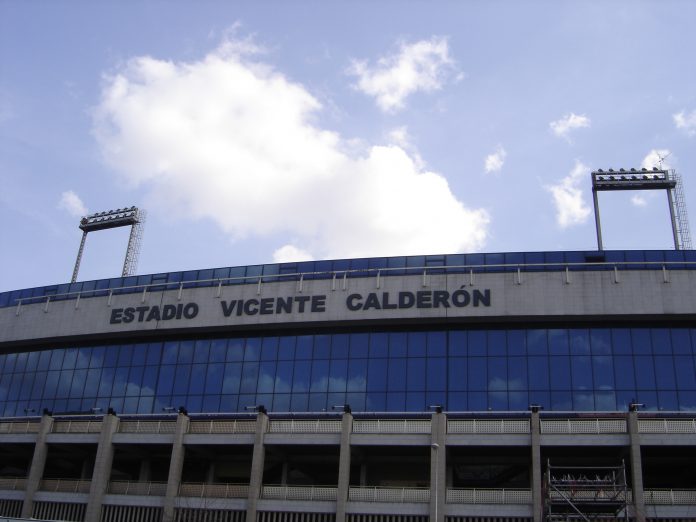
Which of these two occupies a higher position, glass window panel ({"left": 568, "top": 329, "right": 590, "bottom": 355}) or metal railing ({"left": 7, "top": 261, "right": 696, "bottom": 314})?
metal railing ({"left": 7, "top": 261, "right": 696, "bottom": 314})

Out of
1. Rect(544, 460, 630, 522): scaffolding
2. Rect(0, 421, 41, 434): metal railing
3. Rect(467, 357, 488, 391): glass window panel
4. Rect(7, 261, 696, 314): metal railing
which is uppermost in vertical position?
Rect(7, 261, 696, 314): metal railing

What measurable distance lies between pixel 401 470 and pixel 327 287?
13787 millimetres

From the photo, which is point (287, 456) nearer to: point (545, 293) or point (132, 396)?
point (132, 396)

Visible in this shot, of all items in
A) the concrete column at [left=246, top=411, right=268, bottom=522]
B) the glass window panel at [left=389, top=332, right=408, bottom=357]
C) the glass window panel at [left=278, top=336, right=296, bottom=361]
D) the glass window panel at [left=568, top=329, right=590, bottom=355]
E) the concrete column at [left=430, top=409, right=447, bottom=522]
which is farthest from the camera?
the glass window panel at [left=278, top=336, right=296, bottom=361]

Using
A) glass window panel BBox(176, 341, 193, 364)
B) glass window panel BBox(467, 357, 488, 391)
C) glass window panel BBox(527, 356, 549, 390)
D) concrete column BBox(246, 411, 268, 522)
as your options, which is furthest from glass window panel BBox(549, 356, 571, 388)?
glass window panel BBox(176, 341, 193, 364)

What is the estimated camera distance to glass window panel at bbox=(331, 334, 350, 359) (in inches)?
2044

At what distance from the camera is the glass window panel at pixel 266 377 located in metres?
52.1

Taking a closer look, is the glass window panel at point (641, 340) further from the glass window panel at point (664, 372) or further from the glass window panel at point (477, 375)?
the glass window panel at point (477, 375)

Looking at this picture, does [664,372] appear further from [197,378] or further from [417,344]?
[197,378]

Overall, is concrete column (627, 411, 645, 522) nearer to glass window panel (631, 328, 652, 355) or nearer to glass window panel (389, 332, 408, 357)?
glass window panel (631, 328, 652, 355)

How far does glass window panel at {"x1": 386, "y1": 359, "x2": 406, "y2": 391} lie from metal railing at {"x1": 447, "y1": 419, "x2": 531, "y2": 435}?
22.0 feet

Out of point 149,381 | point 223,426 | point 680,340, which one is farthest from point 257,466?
point 680,340

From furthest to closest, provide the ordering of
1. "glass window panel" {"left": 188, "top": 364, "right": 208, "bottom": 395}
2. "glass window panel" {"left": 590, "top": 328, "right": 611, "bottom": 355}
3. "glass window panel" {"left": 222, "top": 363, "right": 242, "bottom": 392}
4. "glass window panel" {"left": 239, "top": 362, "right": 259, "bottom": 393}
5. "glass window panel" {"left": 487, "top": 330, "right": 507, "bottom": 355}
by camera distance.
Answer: "glass window panel" {"left": 188, "top": 364, "right": 208, "bottom": 395} → "glass window panel" {"left": 222, "top": 363, "right": 242, "bottom": 392} → "glass window panel" {"left": 239, "top": 362, "right": 259, "bottom": 393} → "glass window panel" {"left": 487, "top": 330, "right": 507, "bottom": 355} → "glass window panel" {"left": 590, "top": 328, "right": 611, "bottom": 355}

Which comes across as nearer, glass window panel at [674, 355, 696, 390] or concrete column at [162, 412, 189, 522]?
concrete column at [162, 412, 189, 522]
